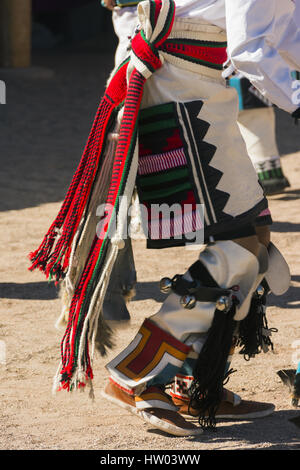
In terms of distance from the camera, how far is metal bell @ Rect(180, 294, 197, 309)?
260cm

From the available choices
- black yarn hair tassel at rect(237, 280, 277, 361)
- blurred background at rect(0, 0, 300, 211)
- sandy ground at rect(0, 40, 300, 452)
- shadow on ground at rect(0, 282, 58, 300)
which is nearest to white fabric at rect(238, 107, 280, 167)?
sandy ground at rect(0, 40, 300, 452)

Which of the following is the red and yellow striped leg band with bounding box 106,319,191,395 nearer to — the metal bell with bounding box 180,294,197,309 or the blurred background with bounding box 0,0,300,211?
the metal bell with bounding box 180,294,197,309

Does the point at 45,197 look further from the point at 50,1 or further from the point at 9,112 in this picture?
the point at 50,1

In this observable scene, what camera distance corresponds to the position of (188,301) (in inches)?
102

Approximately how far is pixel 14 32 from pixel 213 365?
775 centimetres

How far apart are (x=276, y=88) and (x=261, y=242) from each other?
0.59m

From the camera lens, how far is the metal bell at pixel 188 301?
8.51 ft

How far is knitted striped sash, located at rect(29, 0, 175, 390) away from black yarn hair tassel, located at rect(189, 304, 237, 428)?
0.32 m

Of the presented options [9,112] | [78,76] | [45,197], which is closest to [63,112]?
[9,112]

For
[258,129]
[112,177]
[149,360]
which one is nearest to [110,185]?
[112,177]

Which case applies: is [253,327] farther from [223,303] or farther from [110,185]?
[110,185]

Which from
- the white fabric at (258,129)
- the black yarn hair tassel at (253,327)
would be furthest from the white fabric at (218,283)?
the white fabric at (258,129)

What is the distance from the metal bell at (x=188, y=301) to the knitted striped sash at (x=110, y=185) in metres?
0.23
